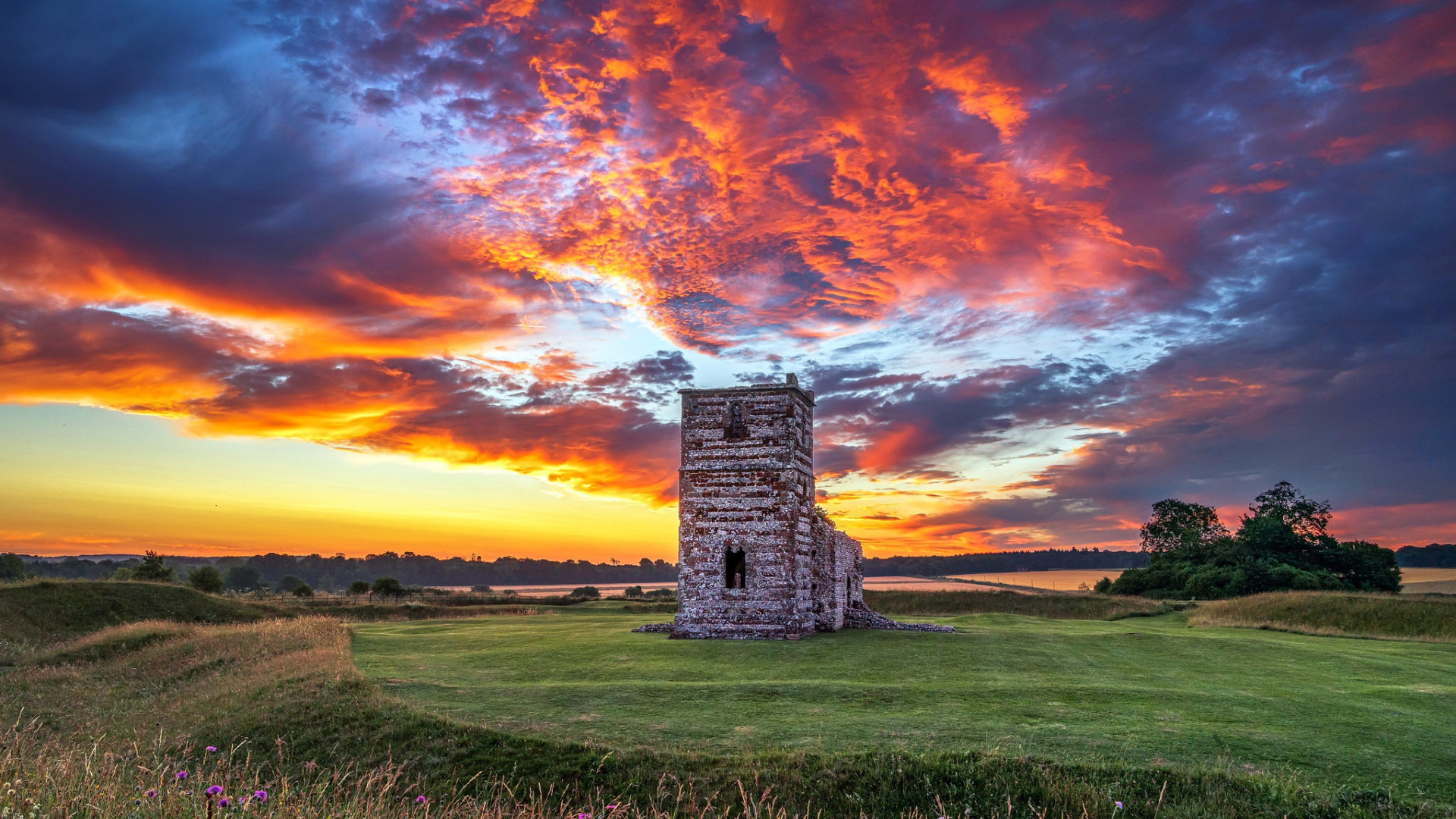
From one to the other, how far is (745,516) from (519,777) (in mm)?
17659

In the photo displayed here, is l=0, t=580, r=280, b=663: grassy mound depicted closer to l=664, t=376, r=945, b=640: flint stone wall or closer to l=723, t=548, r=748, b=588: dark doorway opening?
l=664, t=376, r=945, b=640: flint stone wall

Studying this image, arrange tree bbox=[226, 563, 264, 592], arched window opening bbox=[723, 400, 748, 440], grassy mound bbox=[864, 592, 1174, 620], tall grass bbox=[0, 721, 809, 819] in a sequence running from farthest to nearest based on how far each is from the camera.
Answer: tree bbox=[226, 563, 264, 592] → grassy mound bbox=[864, 592, 1174, 620] → arched window opening bbox=[723, 400, 748, 440] → tall grass bbox=[0, 721, 809, 819]

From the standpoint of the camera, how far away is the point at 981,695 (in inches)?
626

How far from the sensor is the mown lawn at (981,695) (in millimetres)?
11922

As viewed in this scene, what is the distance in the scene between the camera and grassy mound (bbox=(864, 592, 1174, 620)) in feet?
164

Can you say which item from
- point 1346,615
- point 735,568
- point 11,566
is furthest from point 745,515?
point 11,566

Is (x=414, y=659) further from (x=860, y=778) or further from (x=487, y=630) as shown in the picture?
(x=860, y=778)

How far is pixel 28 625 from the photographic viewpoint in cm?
3319

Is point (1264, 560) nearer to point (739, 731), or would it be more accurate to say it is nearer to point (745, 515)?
point (745, 515)

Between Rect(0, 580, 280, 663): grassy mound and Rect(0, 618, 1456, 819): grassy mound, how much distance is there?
2175 centimetres

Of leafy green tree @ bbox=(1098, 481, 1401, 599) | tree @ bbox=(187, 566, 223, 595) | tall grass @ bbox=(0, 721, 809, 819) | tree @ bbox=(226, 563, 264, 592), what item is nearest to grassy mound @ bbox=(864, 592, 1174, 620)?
leafy green tree @ bbox=(1098, 481, 1401, 599)

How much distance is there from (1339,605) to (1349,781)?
3259 cm

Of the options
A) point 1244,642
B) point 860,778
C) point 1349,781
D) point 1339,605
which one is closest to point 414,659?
point 860,778

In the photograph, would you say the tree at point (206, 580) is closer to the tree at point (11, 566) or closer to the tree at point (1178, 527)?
the tree at point (11, 566)
